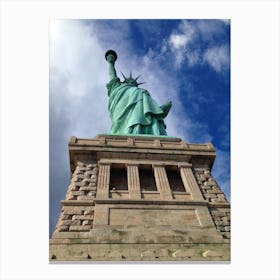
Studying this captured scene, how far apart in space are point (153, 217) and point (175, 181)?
2956 millimetres

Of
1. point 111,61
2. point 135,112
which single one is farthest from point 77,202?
point 111,61

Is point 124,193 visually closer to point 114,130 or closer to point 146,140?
point 146,140

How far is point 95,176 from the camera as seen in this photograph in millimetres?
11672

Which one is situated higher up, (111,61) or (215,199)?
(111,61)

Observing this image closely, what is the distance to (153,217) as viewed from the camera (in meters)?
9.84

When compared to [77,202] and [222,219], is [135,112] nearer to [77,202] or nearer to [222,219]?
[77,202]

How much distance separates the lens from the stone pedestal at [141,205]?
27.5 feet

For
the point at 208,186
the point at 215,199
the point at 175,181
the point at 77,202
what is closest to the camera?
the point at 77,202

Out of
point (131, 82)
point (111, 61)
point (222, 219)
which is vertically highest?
point (111, 61)

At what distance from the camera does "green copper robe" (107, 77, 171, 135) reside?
714 inches

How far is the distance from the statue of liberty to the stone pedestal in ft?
11.4

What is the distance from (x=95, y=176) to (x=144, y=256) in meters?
4.41

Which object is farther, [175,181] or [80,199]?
[175,181]

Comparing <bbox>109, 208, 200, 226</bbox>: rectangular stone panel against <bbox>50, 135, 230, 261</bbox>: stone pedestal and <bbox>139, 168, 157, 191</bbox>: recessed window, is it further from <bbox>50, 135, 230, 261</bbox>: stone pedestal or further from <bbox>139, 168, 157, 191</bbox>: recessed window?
<bbox>139, 168, 157, 191</bbox>: recessed window
